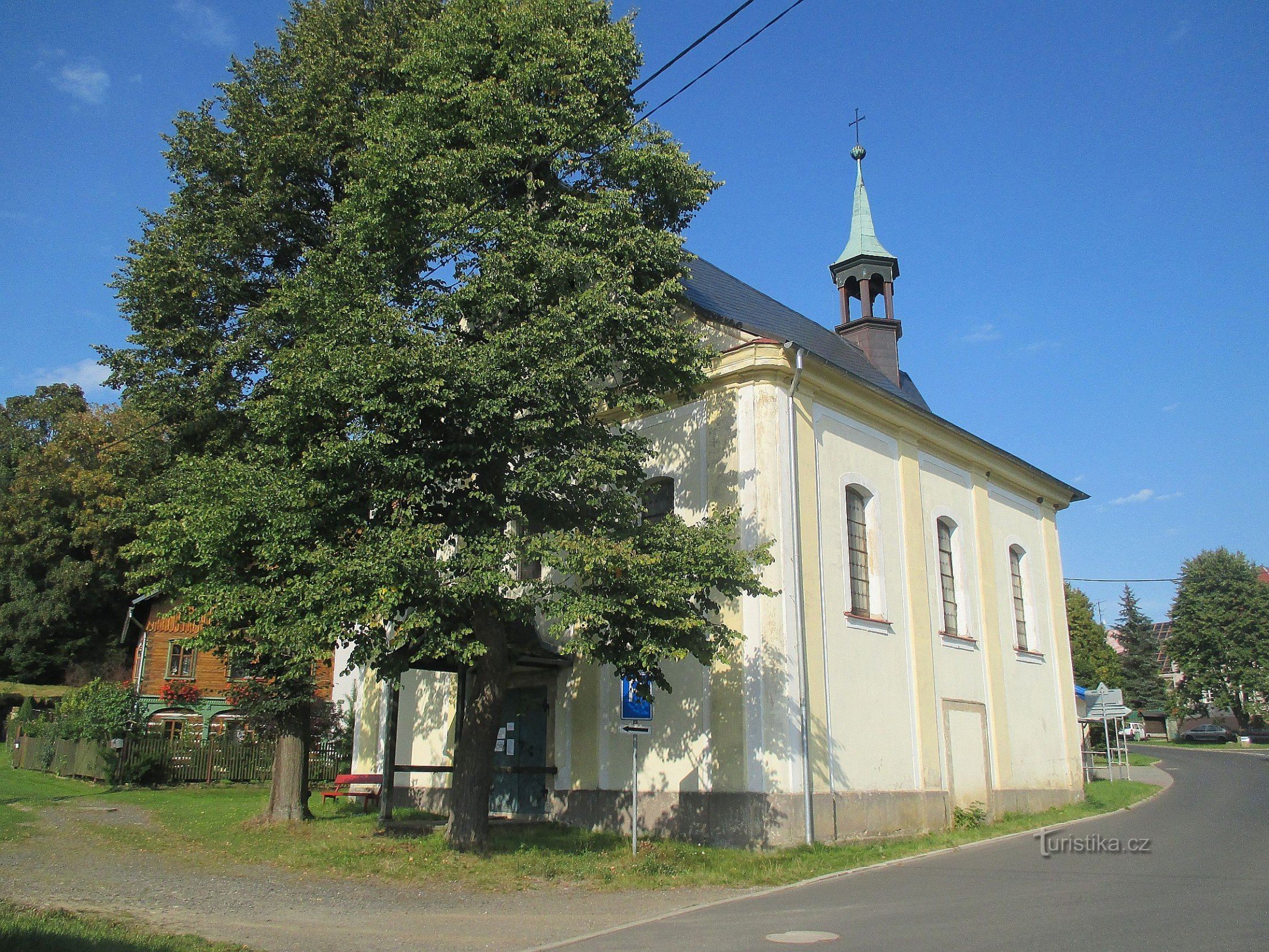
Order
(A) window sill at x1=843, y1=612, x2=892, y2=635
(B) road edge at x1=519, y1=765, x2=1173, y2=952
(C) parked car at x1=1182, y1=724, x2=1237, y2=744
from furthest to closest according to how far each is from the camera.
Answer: (C) parked car at x1=1182, y1=724, x2=1237, y2=744
(A) window sill at x1=843, y1=612, x2=892, y2=635
(B) road edge at x1=519, y1=765, x2=1173, y2=952

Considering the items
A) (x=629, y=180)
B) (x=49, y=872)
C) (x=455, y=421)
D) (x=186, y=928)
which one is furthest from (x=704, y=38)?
(x=49, y=872)

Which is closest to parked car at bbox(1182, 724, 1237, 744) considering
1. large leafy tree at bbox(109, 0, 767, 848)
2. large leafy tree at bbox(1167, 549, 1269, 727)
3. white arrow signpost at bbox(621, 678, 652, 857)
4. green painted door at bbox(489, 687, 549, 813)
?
large leafy tree at bbox(1167, 549, 1269, 727)

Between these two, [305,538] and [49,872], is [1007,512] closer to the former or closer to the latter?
[305,538]

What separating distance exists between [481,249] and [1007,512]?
49.5 ft

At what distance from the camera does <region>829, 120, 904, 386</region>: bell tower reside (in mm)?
23250

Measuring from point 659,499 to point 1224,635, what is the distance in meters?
64.2

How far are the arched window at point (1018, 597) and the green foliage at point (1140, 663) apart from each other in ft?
169

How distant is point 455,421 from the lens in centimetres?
1131

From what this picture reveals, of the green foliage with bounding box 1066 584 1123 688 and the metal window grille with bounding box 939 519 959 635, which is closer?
the metal window grille with bounding box 939 519 959 635

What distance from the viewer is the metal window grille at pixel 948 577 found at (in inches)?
741

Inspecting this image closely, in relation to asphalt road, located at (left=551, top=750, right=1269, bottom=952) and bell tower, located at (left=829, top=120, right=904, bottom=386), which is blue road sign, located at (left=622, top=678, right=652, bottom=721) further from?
bell tower, located at (left=829, top=120, right=904, bottom=386)

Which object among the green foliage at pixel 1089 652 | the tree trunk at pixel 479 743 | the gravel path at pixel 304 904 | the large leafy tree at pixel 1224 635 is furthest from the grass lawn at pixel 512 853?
the large leafy tree at pixel 1224 635

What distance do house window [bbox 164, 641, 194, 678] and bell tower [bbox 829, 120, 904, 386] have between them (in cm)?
3036

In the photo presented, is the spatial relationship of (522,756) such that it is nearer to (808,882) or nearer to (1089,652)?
(808,882)
